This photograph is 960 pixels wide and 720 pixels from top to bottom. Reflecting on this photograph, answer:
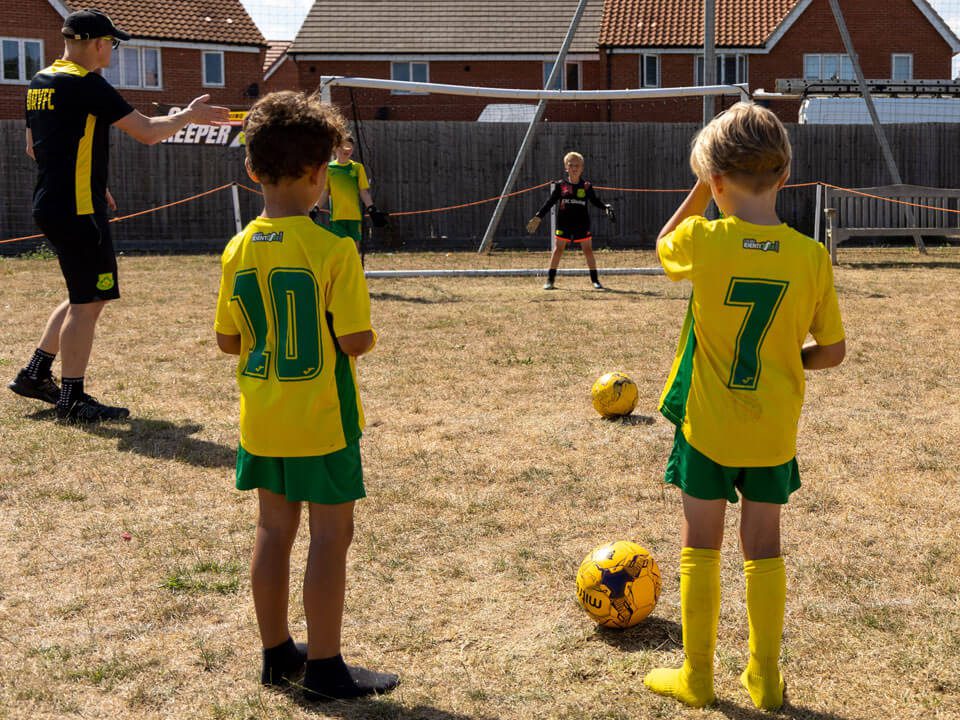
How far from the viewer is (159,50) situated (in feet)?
105

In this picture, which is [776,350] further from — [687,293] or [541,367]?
[687,293]

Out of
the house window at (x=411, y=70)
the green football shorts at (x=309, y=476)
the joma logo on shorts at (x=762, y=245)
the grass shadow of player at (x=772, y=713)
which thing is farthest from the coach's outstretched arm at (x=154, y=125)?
the house window at (x=411, y=70)

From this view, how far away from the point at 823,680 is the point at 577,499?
1939mm

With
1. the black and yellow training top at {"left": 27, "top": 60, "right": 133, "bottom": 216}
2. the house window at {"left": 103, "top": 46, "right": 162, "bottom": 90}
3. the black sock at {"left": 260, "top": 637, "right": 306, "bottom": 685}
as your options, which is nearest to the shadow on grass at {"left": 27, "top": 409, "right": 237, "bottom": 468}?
the black and yellow training top at {"left": 27, "top": 60, "right": 133, "bottom": 216}

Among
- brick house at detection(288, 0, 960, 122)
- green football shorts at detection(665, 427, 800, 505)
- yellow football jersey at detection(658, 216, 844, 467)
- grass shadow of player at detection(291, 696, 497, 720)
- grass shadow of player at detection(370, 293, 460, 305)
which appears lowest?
grass shadow of player at detection(291, 696, 497, 720)

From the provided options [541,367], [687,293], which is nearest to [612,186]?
[687,293]

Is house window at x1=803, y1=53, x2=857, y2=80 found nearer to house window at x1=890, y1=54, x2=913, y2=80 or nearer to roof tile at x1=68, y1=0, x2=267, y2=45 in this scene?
house window at x1=890, y1=54, x2=913, y2=80

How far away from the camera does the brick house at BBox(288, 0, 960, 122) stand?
106 ft

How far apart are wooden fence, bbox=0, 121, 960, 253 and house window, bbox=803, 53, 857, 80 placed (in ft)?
35.7

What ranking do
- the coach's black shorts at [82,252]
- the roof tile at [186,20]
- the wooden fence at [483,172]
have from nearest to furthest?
the coach's black shorts at [82,252]
the wooden fence at [483,172]
the roof tile at [186,20]

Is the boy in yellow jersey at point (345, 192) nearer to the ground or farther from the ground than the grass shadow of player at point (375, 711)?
farther from the ground

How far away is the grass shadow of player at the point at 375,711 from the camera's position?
10.3ft

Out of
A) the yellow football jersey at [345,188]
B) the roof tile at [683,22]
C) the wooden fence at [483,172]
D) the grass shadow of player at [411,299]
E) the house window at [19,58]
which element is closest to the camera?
the grass shadow of player at [411,299]

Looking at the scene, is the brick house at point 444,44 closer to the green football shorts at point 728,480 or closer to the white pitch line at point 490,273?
the white pitch line at point 490,273
